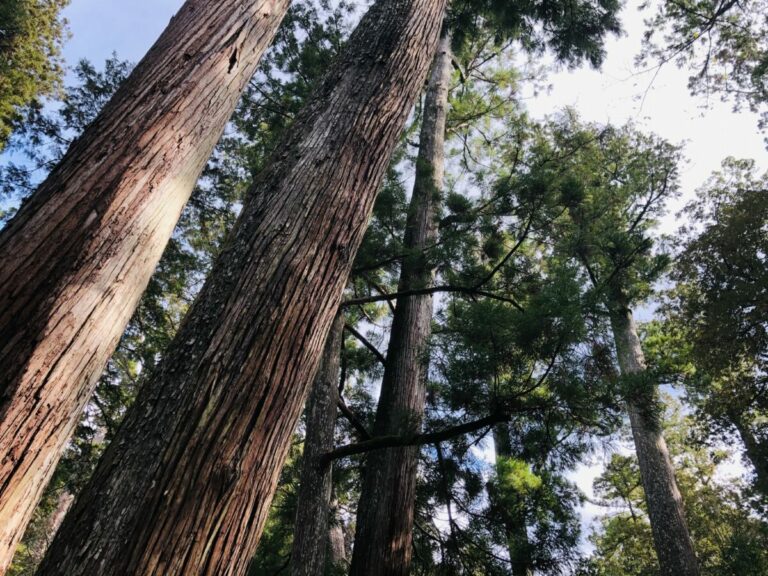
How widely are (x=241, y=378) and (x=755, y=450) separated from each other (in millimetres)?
13167

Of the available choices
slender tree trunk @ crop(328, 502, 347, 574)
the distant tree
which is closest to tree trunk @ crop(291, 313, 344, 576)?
slender tree trunk @ crop(328, 502, 347, 574)

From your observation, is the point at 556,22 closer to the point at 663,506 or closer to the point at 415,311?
the point at 415,311

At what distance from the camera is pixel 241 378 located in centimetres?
111

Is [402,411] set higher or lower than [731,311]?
lower

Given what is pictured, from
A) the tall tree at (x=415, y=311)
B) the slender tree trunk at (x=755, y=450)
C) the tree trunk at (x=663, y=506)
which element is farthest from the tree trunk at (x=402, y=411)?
the slender tree trunk at (x=755, y=450)

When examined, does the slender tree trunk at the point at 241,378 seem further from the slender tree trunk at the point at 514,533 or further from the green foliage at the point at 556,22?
the green foliage at the point at 556,22

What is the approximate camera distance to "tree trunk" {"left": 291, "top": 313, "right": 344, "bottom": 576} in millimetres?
3736

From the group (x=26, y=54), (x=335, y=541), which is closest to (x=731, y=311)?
(x=335, y=541)

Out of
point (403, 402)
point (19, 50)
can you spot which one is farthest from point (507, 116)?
point (19, 50)

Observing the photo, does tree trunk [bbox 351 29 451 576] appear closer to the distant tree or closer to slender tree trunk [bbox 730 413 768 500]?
the distant tree

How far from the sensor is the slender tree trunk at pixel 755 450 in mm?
10086

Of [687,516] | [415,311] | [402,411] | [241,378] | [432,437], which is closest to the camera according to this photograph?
[241,378]

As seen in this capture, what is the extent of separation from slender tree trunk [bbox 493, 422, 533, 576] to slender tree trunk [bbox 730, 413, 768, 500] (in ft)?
27.9

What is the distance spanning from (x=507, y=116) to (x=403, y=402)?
872cm
